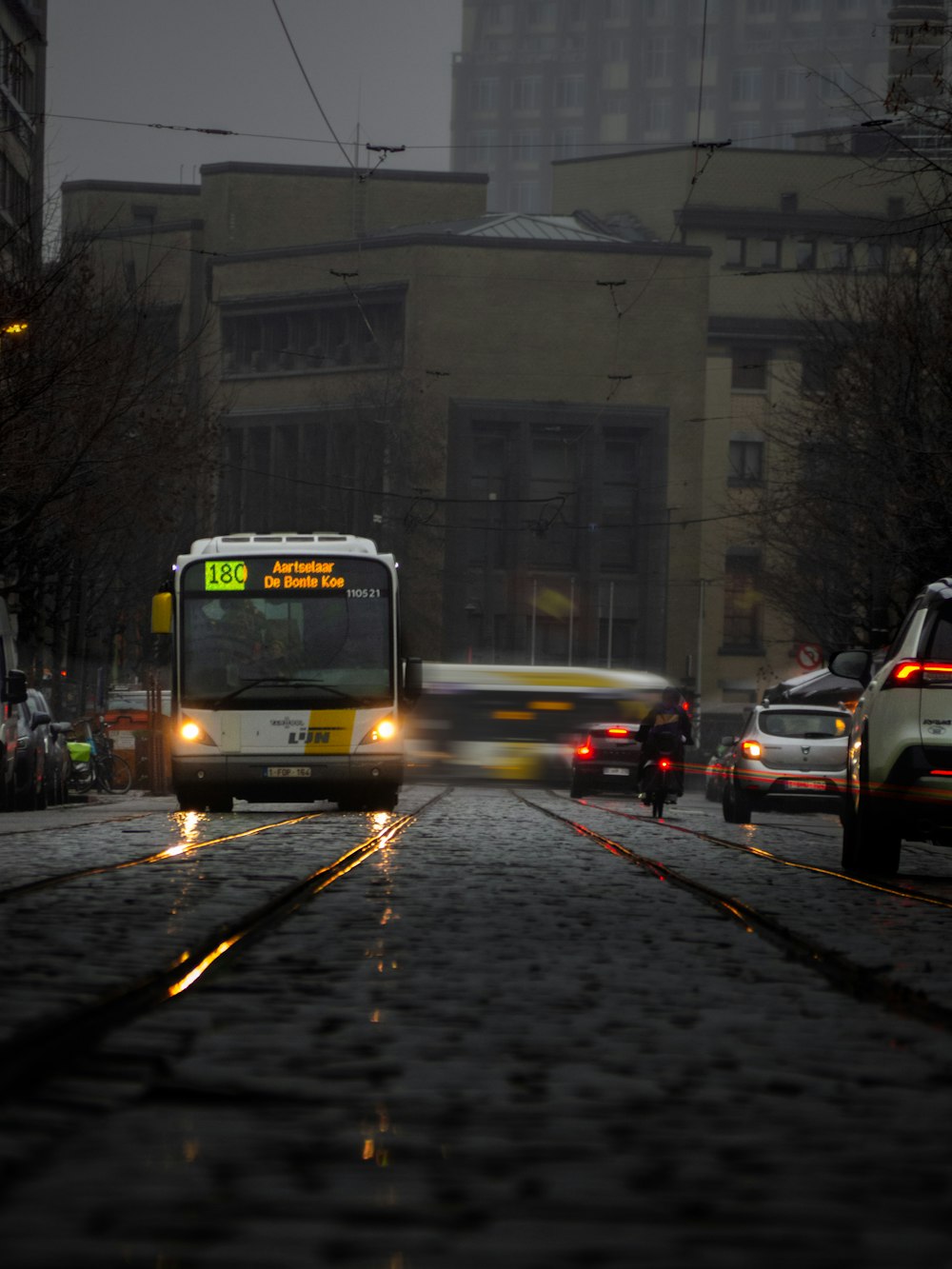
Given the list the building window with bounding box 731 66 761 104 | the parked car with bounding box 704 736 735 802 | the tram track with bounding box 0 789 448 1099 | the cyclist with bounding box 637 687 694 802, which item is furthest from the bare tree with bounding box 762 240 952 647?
the building window with bounding box 731 66 761 104

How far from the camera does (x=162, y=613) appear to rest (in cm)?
2412

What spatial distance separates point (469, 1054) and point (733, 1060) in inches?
24.0

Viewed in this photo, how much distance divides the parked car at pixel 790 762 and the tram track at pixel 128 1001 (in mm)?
18429

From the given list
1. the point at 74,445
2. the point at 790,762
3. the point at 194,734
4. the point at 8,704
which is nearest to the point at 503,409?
the point at 74,445

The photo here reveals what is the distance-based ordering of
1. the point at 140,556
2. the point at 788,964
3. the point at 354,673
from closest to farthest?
the point at 788,964, the point at 354,673, the point at 140,556

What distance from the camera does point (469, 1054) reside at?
521cm

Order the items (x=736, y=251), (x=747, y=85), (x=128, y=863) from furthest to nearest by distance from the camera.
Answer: (x=747, y=85) < (x=736, y=251) < (x=128, y=863)

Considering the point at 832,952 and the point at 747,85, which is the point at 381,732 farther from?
the point at 747,85

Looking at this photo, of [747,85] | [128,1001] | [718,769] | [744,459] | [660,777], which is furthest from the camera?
[747,85]

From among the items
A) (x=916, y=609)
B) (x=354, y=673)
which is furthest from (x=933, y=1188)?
(x=354, y=673)

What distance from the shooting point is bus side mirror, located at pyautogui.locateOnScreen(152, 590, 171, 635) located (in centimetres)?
2392

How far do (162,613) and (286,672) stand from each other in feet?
4.80

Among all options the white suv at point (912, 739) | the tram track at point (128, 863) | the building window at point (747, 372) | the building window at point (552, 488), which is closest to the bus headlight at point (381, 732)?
the tram track at point (128, 863)

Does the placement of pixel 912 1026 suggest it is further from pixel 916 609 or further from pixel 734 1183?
pixel 916 609
